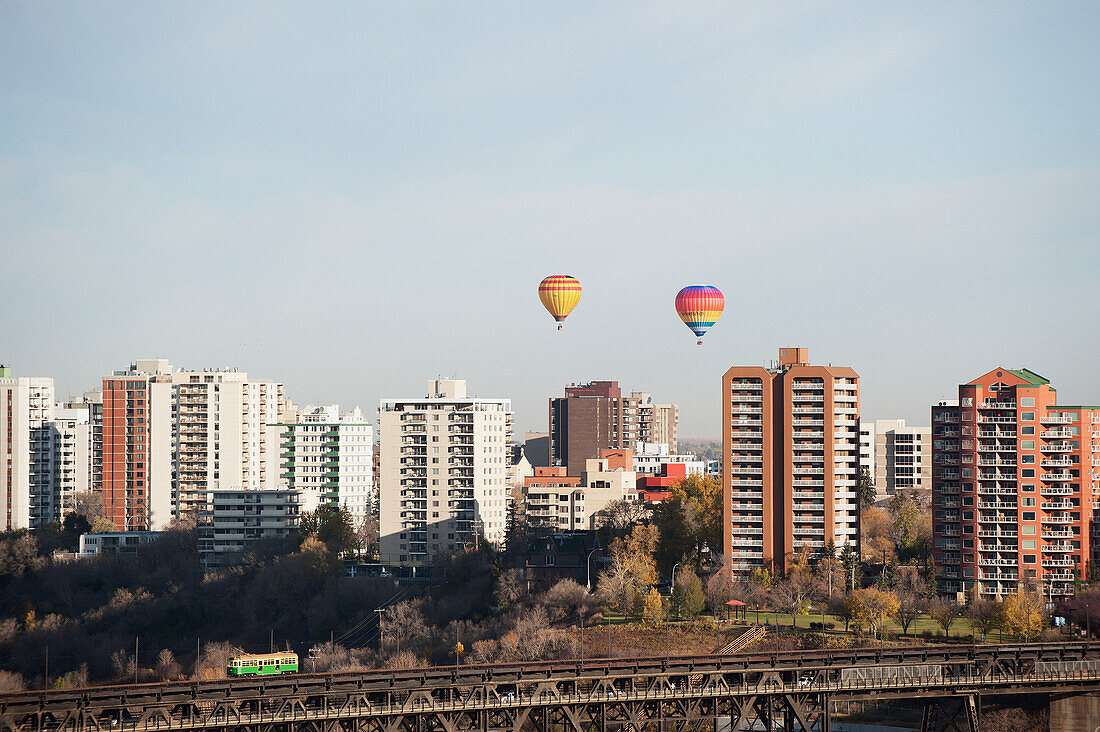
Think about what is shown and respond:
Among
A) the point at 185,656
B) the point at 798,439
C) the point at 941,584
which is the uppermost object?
the point at 798,439

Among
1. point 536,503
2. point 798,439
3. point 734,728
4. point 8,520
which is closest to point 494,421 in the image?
point 536,503

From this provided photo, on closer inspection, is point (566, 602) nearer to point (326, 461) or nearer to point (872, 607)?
point (872, 607)

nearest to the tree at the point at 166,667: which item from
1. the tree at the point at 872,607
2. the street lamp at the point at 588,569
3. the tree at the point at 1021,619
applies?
the street lamp at the point at 588,569

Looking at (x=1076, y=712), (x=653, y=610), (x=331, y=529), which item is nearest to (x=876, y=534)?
(x=653, y=610)

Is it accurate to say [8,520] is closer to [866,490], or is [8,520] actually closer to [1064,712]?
[866,490]

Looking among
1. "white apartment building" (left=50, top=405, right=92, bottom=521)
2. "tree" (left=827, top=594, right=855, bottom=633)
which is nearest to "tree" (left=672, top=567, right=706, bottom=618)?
"tree" (left=827, top=594, right=855, bottom=633)

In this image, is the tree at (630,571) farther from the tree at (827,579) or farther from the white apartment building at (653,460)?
the white apartment building at (653,460)
